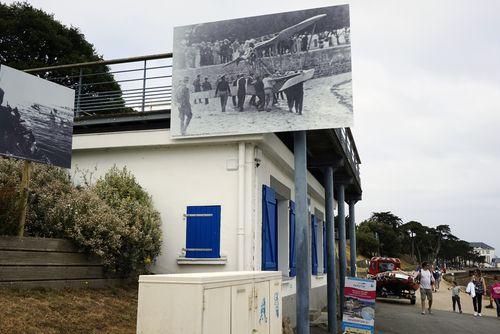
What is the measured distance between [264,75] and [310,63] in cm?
98

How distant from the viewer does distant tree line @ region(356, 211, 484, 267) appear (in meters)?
68.4

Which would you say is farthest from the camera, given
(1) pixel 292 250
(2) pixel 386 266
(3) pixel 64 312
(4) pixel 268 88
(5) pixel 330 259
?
(2) pixel 386 266

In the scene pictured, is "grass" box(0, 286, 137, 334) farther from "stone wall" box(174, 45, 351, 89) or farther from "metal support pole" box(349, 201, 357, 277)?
"metal support pole" box(349, 201, 357, 277)

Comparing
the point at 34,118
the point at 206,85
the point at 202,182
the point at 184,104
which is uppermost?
the point at 206,85

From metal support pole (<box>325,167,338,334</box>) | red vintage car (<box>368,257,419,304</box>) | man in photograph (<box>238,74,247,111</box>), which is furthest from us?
red vintage car (<box>368,257,419,304</box>)

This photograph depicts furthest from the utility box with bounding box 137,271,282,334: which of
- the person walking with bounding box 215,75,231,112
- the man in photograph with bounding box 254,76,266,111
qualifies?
the person walking with bounding box 215,75,231,112

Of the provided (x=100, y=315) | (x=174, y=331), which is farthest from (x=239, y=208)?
(x=174, y=331)

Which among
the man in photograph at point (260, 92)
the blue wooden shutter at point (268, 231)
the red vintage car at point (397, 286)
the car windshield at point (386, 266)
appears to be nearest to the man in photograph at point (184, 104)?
the man in photograph at point (260, 92)

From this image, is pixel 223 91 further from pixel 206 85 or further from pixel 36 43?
pixel 36 43

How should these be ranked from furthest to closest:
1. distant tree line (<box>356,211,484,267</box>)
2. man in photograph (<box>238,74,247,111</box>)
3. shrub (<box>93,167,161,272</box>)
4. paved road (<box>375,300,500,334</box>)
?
distant tree line (<box>356,211,484,267</box>), paved road (<box>375,300,500,334</box>), man in photograph (<box>238,74,247,111</box>), shrub (<box>93,167,161,272</box>)

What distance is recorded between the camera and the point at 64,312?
611cm

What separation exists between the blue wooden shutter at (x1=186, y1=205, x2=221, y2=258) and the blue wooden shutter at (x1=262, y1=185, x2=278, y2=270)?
Result: 105 cm

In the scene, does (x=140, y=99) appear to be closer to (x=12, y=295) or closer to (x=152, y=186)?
(x=152, y=186)

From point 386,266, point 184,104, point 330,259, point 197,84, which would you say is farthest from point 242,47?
point 386,266
